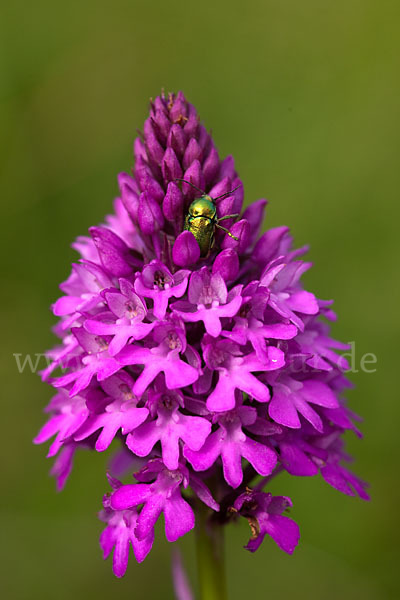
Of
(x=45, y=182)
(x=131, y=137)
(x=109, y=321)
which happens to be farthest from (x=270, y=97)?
(x=109, y=321)

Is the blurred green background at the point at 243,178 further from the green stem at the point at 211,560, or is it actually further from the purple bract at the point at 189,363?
the purple bract at the point at 189,363

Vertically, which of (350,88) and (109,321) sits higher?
(350,88)

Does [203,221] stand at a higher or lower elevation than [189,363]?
higher

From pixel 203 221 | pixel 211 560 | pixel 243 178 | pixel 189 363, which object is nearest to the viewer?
pixel 189 363

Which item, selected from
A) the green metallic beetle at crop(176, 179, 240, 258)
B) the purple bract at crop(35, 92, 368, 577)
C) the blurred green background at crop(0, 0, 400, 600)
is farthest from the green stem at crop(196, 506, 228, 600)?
the blurred green background at crop(0, 0, 400, 600)

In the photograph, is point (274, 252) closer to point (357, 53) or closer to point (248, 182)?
point (248, 182)

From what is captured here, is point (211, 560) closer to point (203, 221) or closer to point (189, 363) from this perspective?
point (189, 363)

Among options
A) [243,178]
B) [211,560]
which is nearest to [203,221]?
[211,560]
